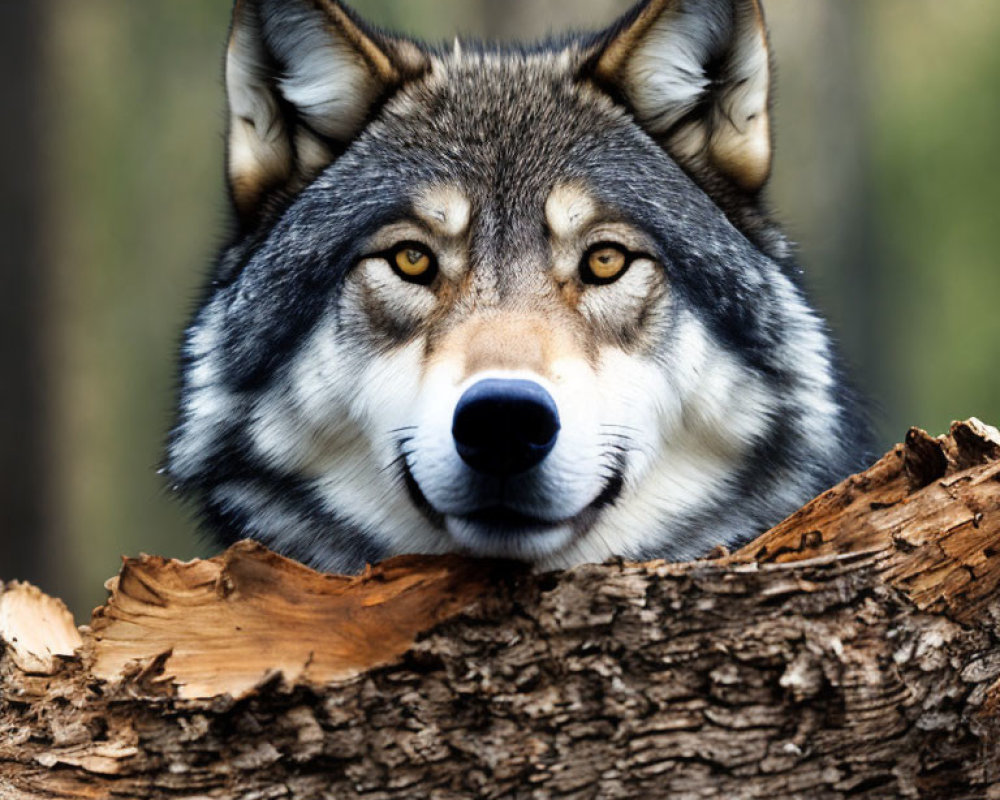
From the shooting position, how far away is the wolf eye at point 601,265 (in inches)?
139

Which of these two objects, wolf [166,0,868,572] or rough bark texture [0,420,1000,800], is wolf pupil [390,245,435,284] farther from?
rough bark texture [0,420,1000,800]

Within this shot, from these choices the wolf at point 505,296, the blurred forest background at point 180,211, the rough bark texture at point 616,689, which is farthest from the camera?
the blurred forest background at point 180,211

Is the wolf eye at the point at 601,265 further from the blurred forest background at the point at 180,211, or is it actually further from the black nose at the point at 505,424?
the blurred forest background at the point at 180,211

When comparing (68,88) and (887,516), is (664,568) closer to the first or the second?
(887,516)

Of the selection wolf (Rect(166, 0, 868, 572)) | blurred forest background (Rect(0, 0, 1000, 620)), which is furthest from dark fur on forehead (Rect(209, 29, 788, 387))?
blurred forest background (Rect(0, 0, 1000, 620))

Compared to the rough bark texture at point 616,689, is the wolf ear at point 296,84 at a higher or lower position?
higher

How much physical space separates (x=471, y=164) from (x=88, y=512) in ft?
41.0

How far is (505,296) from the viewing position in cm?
338

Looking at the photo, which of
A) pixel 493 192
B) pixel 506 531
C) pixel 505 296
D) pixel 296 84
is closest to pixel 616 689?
pixel 506 531

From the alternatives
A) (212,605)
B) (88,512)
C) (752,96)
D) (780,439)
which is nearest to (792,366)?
(780,439)

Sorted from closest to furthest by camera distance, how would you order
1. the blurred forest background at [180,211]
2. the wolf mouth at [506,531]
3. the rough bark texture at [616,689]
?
1. the rough bark texture at [616,689]
2. the wolf mouth at [506,531]
3. the blurred forest background at [180,211]

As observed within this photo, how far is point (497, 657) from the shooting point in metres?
2.63

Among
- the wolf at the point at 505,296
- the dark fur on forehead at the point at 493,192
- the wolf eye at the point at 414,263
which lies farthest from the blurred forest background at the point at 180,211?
the wolf eye at the point at 414,263

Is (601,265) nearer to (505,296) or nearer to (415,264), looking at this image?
(505,296)
